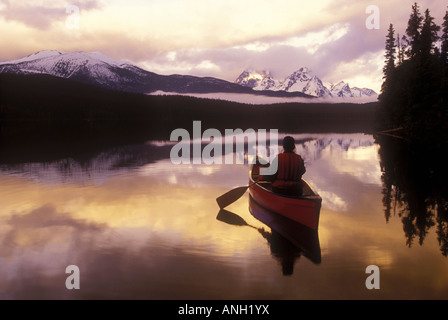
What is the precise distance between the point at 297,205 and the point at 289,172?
1378mm

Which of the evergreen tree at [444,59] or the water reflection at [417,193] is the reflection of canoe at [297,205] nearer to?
the water reflection at [417,193]

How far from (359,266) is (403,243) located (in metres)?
2.81

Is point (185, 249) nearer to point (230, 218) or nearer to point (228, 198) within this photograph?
point (230, 218)

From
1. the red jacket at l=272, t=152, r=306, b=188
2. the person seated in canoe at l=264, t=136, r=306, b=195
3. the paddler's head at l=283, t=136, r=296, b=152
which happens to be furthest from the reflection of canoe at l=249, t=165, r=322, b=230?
the paddler's head at l=283, t=136, r=296, b=152

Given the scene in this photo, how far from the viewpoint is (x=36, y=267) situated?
1049cm

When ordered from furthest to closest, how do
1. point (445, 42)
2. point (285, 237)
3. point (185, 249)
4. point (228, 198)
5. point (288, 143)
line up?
point (445, 42), point (228, 198), point (288, 143), point (285, 237), point (185, 249)

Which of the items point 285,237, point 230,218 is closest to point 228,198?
point 230,218

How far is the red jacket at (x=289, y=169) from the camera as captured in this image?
13.6 meters

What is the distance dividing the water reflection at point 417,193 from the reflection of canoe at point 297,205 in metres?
3.06

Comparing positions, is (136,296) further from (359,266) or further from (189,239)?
(359,266)

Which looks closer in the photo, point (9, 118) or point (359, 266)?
point (359, 266)

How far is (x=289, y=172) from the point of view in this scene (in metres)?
13.7

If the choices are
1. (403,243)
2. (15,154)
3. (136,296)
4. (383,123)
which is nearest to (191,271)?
(136,296)

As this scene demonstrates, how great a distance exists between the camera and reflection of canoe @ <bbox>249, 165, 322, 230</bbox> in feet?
40.6
